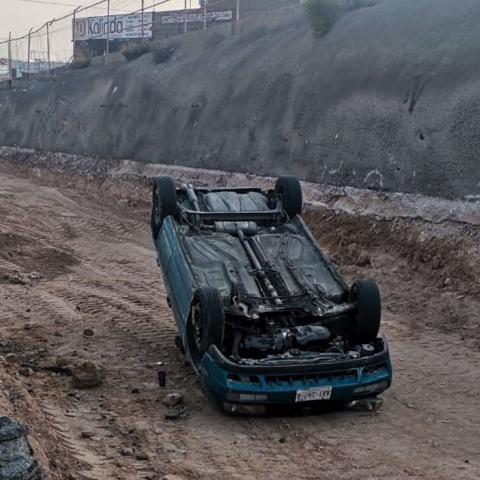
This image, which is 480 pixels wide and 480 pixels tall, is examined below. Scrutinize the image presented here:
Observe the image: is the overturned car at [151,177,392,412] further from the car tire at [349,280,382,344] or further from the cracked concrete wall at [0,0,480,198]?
the cracked concrete wall at [0,0,480,198]

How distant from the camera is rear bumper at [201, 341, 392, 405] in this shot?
680 cm

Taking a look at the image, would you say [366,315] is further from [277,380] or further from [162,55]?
[162,55]

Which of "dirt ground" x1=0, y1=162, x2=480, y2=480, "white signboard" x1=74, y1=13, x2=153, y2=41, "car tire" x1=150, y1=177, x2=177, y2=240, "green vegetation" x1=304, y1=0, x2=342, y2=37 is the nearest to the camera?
"dirt ground" x1=0, y1=162, x2=480, y2=480

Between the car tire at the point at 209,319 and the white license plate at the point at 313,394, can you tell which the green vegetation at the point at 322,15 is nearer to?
the car tire at the point at 209,319

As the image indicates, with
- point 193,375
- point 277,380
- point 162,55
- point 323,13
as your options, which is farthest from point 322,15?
point 277,380

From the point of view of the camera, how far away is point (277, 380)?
6.88 m

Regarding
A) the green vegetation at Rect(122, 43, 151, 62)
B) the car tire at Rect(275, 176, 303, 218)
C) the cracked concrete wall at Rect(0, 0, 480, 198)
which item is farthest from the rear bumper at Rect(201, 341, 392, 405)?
the green vegetation at Rect(122, 43, 151, 62)

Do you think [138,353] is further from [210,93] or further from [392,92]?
[210,93]

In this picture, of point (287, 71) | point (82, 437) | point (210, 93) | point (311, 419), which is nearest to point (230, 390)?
point (311, 419)

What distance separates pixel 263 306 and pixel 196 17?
28.2 meters

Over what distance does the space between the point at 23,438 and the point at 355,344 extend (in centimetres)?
435

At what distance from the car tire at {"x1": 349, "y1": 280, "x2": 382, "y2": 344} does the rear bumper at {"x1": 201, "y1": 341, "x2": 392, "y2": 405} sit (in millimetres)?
631

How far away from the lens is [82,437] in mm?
6547

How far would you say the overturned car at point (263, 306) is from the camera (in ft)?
22.6
